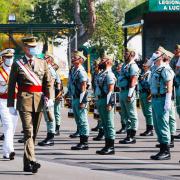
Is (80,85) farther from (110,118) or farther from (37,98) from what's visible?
(37,98)

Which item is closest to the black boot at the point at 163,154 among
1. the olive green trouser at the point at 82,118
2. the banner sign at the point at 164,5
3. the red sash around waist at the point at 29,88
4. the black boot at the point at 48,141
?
the olive green trouser at the point at 82,118

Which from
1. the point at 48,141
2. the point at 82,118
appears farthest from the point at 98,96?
the point at 48,141

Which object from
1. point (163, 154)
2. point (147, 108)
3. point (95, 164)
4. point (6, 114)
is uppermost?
point (6, 114)

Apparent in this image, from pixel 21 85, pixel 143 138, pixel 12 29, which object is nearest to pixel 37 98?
pixel 21 85

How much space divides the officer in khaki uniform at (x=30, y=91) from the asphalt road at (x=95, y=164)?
0.43m

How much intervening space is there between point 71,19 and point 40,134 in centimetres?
3461

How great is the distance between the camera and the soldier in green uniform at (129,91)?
1777cm

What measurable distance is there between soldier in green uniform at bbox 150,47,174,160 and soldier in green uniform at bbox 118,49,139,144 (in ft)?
9.35

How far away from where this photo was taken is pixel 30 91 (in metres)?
13.3

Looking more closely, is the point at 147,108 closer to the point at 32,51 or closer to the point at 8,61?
the point at 8,61

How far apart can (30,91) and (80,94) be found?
11.1ft

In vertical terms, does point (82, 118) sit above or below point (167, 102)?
below

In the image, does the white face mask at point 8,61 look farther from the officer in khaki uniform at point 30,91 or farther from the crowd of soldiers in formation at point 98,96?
the officer in khaki uniform at point 30,91

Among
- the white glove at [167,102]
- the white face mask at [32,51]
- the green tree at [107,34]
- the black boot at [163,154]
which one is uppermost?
the green tree at [107,34]
